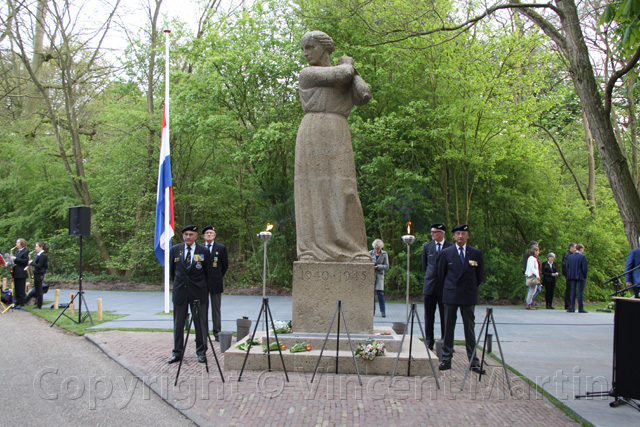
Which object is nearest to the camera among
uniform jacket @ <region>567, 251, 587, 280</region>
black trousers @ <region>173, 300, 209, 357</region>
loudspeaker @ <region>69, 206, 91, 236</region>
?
black trousers @ <region>173, 300, 209, 357</region>

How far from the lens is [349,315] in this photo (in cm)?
720

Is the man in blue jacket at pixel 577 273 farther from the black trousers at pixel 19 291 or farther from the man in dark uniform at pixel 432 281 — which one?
the black trousers at pixel 19 291

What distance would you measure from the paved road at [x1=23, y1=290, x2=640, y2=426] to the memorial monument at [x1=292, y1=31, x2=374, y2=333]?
2669 millimetres

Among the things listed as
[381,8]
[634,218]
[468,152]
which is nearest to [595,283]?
[468,152]

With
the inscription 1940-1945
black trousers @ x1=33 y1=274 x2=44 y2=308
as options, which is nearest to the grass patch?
black trousers @ x1=33 y1=274 x2=44 y2=308

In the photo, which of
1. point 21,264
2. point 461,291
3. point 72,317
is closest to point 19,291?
point 21,264

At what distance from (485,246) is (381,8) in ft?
27.6

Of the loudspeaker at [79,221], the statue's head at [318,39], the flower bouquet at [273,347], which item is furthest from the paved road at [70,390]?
the statue's head at [318,39]

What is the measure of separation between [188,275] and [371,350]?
111 inches

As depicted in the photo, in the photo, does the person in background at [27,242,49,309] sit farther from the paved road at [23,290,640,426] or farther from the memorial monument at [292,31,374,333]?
the memorial monument at [292,31,374,333]

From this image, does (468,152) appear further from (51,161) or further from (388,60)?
(51,161)

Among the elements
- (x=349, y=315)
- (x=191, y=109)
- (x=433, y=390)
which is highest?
(x=191, y=109)

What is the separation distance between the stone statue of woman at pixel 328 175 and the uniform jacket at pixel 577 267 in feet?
31.7

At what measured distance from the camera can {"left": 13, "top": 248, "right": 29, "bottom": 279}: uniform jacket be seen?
13.5 meters
